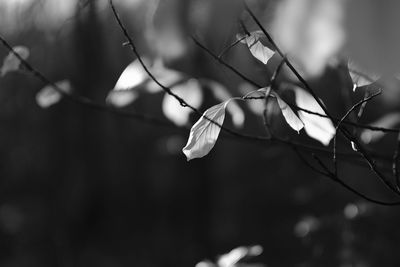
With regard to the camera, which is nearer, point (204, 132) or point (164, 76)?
point (204, 132)

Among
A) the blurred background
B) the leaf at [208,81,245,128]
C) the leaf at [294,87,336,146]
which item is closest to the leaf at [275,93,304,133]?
the leaf at [294,87,336,146]

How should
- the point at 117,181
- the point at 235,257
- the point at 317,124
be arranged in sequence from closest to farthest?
the point at 317,124 → the point at 235,257 → the point at 117,181

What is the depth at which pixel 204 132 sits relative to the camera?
774 millimetres

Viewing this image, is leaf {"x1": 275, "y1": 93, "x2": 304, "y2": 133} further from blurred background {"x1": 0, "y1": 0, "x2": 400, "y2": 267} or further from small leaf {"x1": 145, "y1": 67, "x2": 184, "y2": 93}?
blurred background {"x1": 0, "y1": 0, "x2": 400, "y2": 267}

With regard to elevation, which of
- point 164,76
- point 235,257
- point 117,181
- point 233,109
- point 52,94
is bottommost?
point 235,257

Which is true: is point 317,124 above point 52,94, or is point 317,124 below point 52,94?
below

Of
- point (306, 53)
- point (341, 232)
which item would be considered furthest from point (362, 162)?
point (306, 53)

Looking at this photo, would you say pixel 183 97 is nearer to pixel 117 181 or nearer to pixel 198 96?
pixel 198 96

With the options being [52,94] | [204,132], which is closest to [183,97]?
[52,94]

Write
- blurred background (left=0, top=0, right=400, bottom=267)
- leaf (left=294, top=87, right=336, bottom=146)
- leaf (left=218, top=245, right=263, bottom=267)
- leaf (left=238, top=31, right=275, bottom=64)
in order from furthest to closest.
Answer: blurred background (left=0, top=0, right=400, bottom=267) < leaf (left=218, top=245, right=263, bottom=267) < leaf (left=294, top=87, right=336, bottom=146) < leaf (left=238, top=31, right=275, bottom=64)

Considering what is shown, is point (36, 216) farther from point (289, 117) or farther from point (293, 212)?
point (289, 117)

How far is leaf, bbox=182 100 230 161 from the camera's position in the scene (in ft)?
2.49

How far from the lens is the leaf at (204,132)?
76 centimetres

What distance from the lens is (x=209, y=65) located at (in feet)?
10.4
